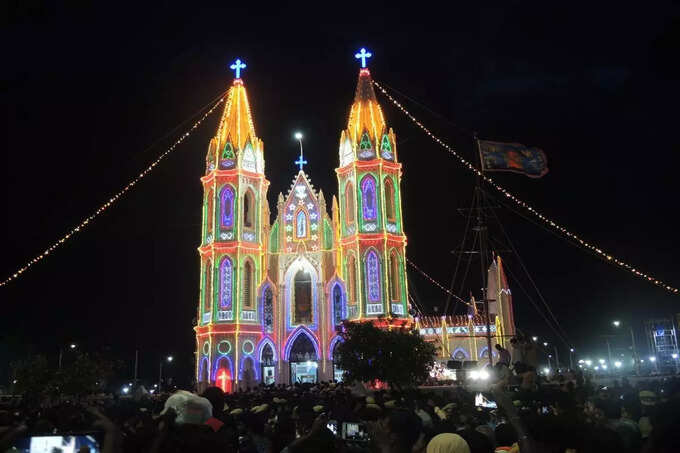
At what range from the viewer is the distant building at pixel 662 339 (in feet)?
196

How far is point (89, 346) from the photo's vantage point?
56531 mm

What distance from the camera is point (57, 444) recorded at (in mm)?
5293

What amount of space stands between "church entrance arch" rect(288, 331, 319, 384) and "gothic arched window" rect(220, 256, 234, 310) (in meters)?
6.18

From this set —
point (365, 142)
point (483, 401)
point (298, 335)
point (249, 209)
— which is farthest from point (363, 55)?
point (483, 401)

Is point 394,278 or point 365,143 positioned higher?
point 365,143

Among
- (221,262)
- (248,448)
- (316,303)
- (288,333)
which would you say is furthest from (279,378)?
(248,448)

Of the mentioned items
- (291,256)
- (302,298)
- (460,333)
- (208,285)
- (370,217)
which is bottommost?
(460,333)

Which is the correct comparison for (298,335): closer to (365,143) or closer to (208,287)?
(208,287)

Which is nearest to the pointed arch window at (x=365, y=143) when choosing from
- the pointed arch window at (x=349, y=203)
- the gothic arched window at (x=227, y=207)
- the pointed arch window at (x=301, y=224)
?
the pointed arch window at (x=349, y=203)

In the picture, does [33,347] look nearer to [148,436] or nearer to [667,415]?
[148,436]

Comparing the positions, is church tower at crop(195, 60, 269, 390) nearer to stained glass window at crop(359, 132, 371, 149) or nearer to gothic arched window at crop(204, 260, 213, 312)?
gothic arched window at crop(204, 260, 213, 312)

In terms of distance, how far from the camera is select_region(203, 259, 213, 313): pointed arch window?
44562mm

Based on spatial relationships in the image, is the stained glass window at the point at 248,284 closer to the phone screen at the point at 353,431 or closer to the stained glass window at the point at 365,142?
the stained glass window at the point at 365,142

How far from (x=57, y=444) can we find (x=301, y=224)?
43700 millimetres
